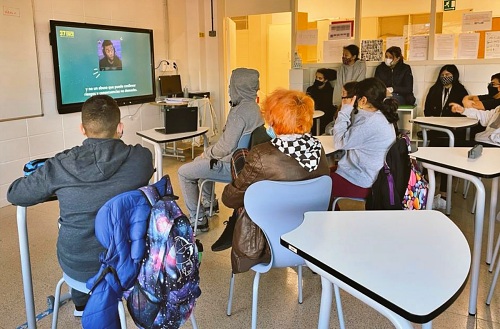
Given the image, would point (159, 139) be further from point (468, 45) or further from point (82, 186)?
point (468, 45)

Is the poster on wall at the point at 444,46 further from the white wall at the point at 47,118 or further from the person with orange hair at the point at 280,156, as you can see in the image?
the person with orange hair at the point at 280,156

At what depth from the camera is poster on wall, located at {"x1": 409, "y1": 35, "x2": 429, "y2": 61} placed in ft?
18.8

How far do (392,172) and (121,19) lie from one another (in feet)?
14.0

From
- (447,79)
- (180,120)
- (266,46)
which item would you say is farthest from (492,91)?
(266,46)

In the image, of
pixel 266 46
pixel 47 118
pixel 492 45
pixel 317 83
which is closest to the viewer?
pixel 47 118

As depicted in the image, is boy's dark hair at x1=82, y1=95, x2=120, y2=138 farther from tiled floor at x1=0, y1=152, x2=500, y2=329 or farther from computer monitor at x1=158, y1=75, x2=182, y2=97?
computer monitor at x1=158, y1=75, x2=182, y2=97

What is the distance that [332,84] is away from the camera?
629cm

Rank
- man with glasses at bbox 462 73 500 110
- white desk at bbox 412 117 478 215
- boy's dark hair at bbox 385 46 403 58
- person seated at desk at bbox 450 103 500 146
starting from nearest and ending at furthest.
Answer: person seated at desk at bbox 450 103 500 146 → white desk at bbox 412 117 478 215 → man with glasses at bbox 462 73 500 110 → boy's dark hair at bbox 385 46 403 58

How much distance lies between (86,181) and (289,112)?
0.93 m

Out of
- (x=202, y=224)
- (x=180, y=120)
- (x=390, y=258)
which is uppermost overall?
(x=180, y=120)

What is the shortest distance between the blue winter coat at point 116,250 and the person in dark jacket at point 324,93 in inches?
185

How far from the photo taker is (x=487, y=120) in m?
4.16

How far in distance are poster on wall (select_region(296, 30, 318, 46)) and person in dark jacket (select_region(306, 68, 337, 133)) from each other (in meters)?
0.50

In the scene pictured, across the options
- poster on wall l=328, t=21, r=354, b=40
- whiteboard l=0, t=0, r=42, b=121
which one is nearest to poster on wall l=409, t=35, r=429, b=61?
poster on wall l=328, t=21, r=354, b=40
